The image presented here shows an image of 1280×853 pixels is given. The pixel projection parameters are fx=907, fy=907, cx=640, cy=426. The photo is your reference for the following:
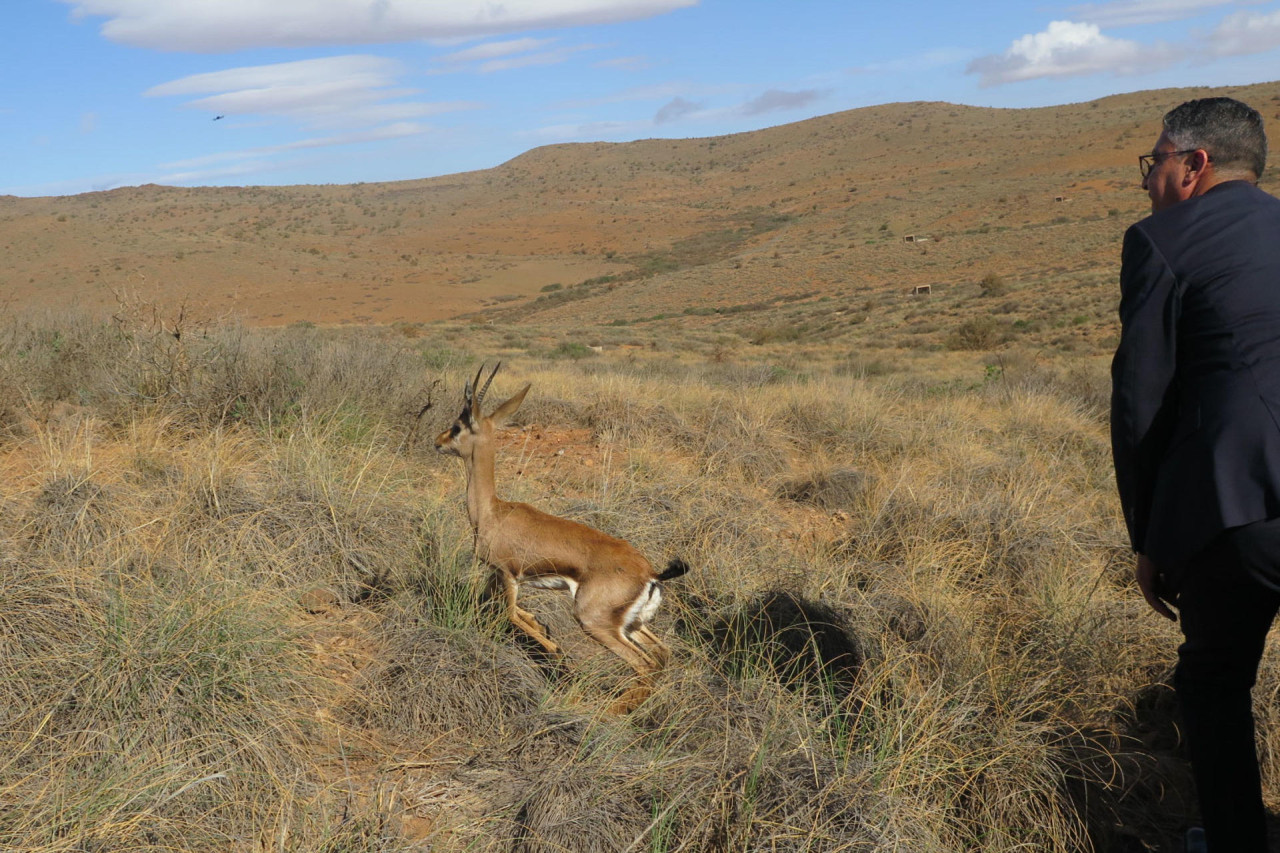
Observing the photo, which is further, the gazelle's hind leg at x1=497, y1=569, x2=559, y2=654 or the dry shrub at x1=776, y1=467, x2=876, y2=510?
the dry shrub at x1=776, y1=467, x2=876, y2=510

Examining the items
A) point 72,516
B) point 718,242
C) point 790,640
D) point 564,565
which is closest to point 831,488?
point 790,640

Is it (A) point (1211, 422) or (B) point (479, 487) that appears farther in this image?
(B) point (479, 487)

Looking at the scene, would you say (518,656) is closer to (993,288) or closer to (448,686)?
(448,686)

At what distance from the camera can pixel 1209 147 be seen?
2.70 m

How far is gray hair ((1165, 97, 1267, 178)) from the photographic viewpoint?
267cm

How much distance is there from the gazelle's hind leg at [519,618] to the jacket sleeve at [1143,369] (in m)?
2.67

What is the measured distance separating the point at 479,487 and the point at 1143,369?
10.5ft

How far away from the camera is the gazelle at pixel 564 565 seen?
422 centimetres

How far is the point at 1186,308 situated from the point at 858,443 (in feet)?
20.0

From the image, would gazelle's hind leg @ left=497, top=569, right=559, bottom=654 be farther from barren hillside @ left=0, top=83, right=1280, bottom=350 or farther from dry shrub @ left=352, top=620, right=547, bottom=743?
barren hillside @ left=0, top=83, right=1280, bottom=350

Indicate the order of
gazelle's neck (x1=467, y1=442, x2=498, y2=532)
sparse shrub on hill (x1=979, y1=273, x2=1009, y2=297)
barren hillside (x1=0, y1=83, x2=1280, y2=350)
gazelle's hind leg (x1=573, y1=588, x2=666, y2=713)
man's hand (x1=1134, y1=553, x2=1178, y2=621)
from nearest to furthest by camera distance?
man's hand (x1=1134, y1=553, x2=1178, y2=621), gazelle's hind leg (x1=573, y1=588, x2=666, y2=713), gazelle's neck (x1=467, y1=442, x2=498, y2=532), sparse shrub on hill (x1=979, y1=273, x2=1009, y2=297), barren hillside (x1=0, y1=83, x2=1280, y2=350)

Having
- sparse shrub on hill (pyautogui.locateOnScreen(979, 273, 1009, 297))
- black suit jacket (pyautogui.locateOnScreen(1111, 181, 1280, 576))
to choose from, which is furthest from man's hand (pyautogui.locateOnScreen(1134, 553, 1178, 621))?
sparse shrub on hill (pyautogui.locateOnScreen(979, 273, 1009, 297))

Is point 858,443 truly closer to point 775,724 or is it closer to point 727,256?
point 775,724

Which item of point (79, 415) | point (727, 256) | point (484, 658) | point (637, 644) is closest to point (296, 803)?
point (484, 658)
